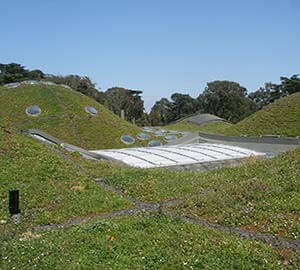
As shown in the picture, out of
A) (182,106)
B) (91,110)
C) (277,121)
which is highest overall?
(182,106)

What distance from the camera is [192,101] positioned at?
103 meters

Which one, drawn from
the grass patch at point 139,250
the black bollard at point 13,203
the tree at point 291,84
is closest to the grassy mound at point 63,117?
the black bollard at point 13,203

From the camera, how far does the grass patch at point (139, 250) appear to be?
20.4 ft

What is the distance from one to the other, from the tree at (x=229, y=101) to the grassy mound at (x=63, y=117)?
55.1 meters

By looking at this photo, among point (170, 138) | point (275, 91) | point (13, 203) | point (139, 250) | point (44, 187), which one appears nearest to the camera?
point (139, 250)

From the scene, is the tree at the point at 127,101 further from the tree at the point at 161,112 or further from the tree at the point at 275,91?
the tree at the point at 275,91

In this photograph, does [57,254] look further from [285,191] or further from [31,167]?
[31,167]

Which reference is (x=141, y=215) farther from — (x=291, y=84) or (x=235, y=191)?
(x=291, y=84)

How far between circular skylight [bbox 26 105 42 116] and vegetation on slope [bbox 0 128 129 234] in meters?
24.8

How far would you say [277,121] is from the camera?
1797 inches

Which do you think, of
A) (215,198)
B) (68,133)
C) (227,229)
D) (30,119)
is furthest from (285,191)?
(30,119)

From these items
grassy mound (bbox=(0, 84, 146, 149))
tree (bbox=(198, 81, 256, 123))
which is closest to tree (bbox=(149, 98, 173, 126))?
tree (bbox=(198, 81, 256, 123))

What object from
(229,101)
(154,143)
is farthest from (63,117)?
(229,101)

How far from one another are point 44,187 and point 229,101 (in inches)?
3420
